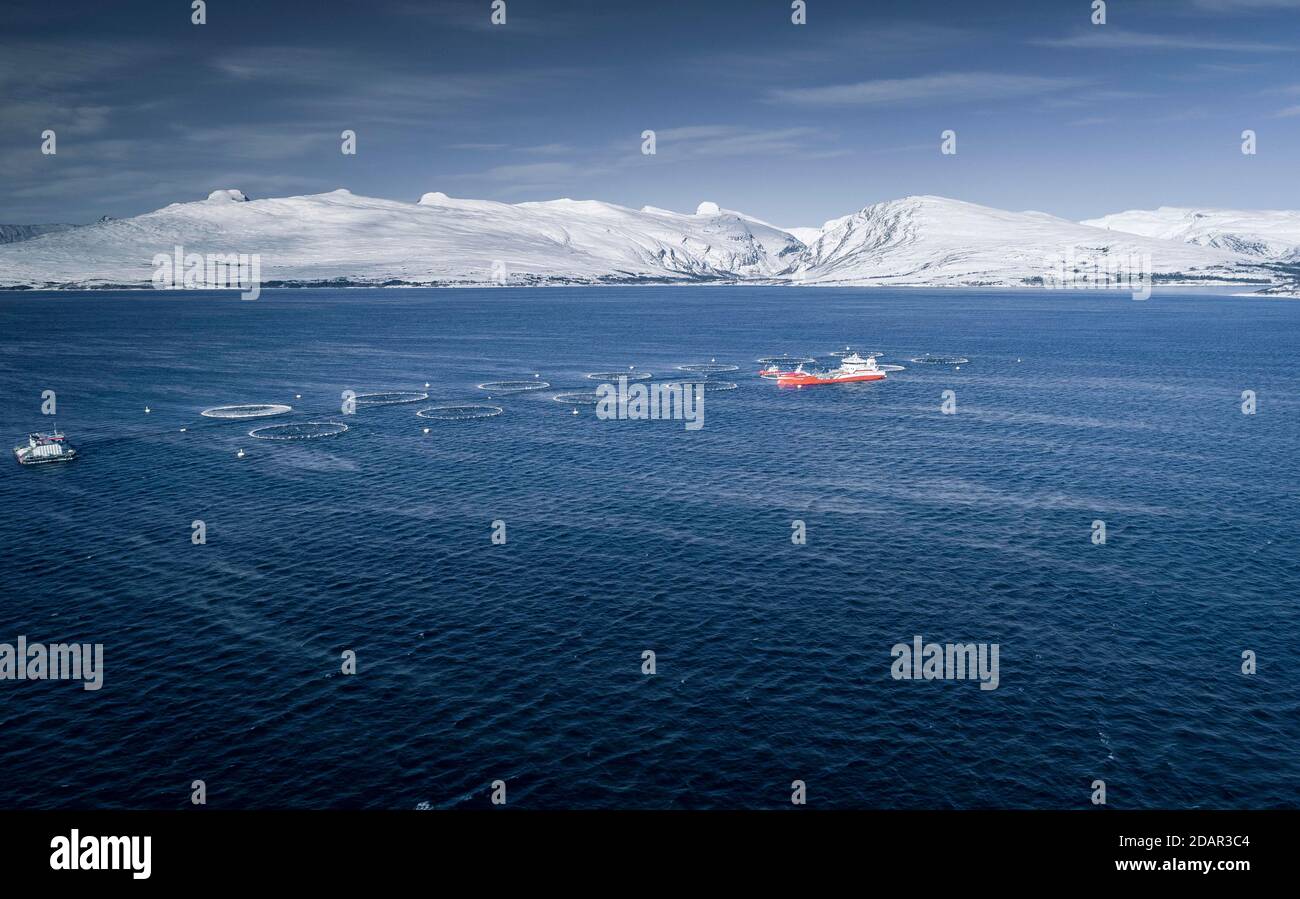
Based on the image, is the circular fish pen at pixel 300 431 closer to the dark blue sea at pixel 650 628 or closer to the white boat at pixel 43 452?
the dark blue sea at pixel 650 628

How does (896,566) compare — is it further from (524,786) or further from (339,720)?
(339,720)

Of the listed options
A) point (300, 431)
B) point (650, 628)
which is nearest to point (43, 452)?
point (300, 431)

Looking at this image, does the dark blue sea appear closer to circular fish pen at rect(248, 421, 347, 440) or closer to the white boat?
the white boat

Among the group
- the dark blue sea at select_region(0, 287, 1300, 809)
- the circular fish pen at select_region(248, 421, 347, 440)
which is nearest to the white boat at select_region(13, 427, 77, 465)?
the dark blue sea at select_region(0, 287, 1300, 809)

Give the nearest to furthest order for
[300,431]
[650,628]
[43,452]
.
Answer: [650,628] < [43,452] < [300,431]

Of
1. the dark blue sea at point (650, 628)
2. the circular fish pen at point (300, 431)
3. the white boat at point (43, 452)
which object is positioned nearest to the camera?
the dark blue sea at point (650, 628)

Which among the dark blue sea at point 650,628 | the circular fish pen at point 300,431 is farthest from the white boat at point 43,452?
the circular fish pen at point 300,431

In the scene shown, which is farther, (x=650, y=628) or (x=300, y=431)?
(x=300, y=431)

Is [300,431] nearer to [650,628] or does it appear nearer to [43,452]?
[43,452]

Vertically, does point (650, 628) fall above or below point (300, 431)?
below
